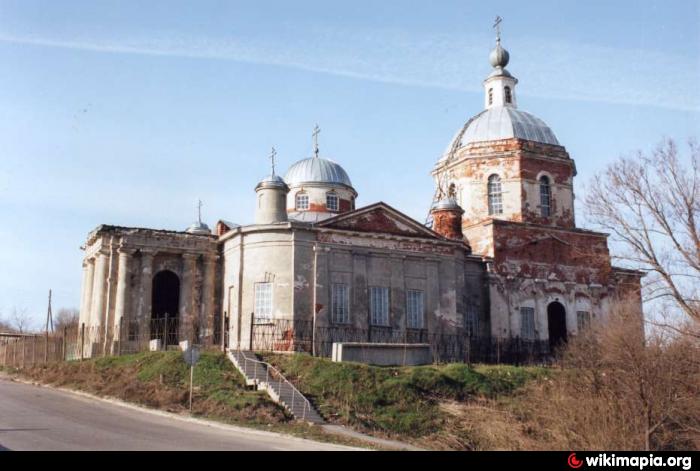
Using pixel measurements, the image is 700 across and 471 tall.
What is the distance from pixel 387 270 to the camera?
29.0m

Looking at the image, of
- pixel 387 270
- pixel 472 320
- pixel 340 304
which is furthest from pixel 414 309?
pixel 472 320

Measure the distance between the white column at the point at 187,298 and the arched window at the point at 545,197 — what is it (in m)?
16.0

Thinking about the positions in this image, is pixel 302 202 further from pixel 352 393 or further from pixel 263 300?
pixel 352 393

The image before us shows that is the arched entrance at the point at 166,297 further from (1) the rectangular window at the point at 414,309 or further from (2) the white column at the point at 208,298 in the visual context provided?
(1) the rectangular window at the point at 414,309

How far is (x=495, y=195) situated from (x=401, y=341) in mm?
9516

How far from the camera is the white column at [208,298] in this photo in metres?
29.2

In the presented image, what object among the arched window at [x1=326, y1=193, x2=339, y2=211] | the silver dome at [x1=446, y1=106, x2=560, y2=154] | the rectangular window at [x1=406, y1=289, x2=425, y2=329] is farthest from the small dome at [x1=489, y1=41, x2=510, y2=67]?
the rectangular window at [x1=406, y1=289, x2=425, y2=329]

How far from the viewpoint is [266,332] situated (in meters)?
26.8

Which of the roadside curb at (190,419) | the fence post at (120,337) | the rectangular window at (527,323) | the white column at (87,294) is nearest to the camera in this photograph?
the roadside curb at (190,419)

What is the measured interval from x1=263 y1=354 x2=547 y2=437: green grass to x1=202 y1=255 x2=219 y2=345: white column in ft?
17.0

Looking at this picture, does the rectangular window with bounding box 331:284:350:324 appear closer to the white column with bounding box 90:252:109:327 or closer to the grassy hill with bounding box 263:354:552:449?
the grassy hill with bounding box 263:354:552:449

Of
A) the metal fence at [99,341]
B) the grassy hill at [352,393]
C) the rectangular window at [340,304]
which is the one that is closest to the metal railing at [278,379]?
the grassy hill at [352,393]
